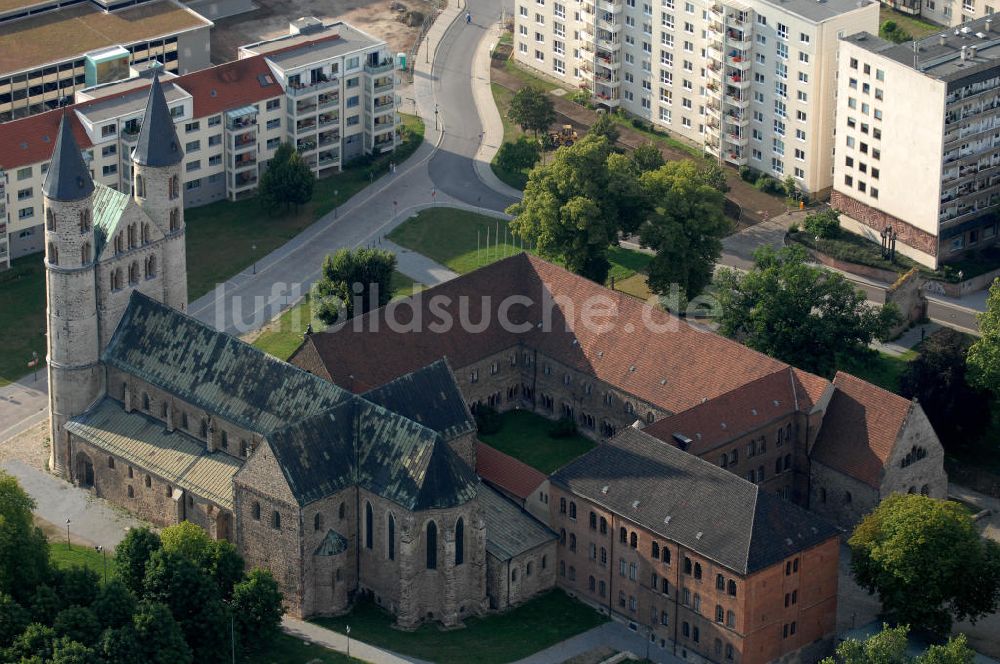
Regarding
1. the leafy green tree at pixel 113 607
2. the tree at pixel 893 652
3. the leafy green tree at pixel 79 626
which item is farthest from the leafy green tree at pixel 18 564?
the tree at pixel 893 652

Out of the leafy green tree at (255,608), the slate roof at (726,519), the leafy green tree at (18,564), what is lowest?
the leafy green tree at (255,608)

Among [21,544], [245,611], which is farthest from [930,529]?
[21,544]

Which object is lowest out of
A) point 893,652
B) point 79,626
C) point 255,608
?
point 255,608

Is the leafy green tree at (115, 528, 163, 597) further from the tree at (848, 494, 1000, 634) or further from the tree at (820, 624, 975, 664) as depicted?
the tree at (848, 494, 1000, 634)

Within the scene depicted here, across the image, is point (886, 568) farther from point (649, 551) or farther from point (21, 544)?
point (21, 544)

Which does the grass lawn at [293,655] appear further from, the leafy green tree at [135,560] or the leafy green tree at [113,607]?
the leafy green tree at [135,560]

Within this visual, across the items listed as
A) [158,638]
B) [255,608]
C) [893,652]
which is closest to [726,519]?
[893,652]

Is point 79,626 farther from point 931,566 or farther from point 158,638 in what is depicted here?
point 931,566
